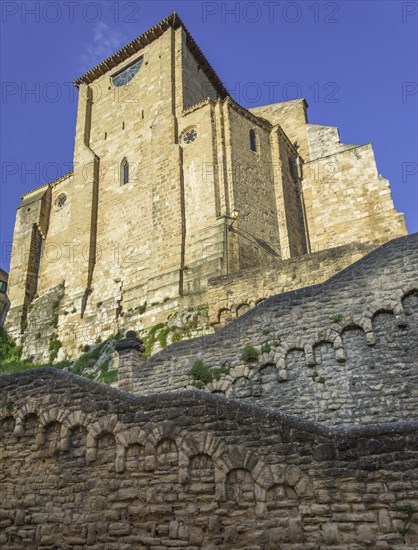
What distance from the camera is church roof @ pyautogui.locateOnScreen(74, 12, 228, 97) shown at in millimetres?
27266

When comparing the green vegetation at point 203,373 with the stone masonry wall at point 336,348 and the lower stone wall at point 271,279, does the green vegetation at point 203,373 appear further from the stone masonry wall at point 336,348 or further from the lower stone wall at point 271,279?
the lower stone wall at point 271,279

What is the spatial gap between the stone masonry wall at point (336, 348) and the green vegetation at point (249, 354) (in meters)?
0.07

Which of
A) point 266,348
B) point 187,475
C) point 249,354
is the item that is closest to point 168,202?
point 249,354

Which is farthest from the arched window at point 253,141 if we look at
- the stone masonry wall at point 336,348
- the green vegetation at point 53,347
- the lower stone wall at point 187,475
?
the lower stone wall at point 187,475

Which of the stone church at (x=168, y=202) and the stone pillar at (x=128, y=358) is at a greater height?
the stone church at (x=168, y=202)

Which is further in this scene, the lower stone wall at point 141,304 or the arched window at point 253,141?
the arched window at point 253,141

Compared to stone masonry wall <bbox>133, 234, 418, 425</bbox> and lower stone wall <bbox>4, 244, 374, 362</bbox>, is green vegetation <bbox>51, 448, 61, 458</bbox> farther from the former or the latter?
lower stone wall <bbox>4, 244, 374, 362</bbox>

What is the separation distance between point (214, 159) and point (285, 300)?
486 inches

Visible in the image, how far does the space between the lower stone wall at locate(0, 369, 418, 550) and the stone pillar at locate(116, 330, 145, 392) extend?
508 centimetres

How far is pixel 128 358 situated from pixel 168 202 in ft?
35.4

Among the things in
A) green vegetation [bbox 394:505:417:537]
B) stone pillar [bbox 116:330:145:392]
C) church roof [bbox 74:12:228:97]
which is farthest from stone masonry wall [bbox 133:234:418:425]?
church roof [bbox 74:12:228:97]

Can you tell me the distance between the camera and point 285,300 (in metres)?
11.6

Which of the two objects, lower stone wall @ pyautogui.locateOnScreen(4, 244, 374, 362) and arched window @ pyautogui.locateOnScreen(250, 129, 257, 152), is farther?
arched window @ pyautogui.locateOnScreen(250, 129, 257, 152)

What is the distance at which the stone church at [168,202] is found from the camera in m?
21.2
